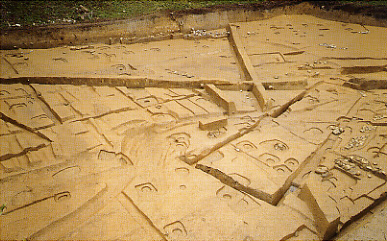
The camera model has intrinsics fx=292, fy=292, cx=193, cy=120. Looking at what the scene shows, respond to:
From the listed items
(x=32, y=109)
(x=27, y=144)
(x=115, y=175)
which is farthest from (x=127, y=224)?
(x=32, y=109)

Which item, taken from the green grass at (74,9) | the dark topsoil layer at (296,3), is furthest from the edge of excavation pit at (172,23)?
the green grass at (74,9)

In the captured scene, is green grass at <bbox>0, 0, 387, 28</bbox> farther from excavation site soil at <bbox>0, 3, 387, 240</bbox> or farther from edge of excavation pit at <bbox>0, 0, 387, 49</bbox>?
excavation site soil at <bbox>0, 3, 387, 240</bbox>

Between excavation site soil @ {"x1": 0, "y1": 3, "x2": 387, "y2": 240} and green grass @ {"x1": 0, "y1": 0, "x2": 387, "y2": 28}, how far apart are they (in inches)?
25.1

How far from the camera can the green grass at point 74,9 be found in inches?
344

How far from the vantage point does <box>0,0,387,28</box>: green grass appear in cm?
873

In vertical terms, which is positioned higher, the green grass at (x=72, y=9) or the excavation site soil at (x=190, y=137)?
the green grass at (x=72, y=9)

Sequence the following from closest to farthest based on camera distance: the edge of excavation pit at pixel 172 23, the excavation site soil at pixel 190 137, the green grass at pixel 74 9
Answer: the excavation site soil at pixel 190 137 < the edge of excavation pit at pixel 172 23 < the green grass at pixel 74 9

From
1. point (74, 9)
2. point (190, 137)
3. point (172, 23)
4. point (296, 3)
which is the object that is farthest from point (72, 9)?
point (296, 3)

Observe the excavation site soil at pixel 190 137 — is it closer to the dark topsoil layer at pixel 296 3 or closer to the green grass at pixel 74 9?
the dark topsoil layer at pixel 296 3

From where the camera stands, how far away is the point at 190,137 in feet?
16.9

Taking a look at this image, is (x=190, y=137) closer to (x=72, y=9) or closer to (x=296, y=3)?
(x=72, y=9)

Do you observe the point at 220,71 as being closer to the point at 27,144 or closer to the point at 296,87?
the point at 296,87

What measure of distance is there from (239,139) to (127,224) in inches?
96.8

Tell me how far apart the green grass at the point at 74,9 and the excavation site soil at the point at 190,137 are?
25.1 inches
